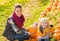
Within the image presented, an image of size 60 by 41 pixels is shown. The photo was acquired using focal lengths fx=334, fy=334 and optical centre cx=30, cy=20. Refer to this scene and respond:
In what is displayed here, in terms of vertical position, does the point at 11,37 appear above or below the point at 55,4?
below

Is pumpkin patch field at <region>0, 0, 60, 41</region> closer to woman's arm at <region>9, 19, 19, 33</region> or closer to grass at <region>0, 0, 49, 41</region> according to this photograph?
grass at <region>0, 0, 49, 41</region>

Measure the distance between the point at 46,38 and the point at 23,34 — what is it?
533mm

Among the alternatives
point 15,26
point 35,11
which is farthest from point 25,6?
point 15,26

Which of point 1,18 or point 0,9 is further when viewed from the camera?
point 0,9

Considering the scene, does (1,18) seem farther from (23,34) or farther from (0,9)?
(23,34)

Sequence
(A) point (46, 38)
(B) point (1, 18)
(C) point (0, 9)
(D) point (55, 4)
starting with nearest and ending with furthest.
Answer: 1. (A) point (46, 38)
2. (D) point (55, 4)
3. (B) point (1, 18)
4. (C) point (0, 9)

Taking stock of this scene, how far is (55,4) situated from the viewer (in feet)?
22.5

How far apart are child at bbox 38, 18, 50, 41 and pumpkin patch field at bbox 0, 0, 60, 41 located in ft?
0.60

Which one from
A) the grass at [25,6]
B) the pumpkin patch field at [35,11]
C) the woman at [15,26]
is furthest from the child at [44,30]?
the grass at [25,6]

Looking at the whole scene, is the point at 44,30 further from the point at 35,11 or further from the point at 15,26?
the point at 35,11

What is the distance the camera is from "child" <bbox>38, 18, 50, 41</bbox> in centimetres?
604

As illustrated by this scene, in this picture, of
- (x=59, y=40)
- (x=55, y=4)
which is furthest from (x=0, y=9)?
(x=59, y=40)

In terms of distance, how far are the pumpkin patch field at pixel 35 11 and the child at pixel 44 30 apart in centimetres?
18

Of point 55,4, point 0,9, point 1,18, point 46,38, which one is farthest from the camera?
point 0,9
